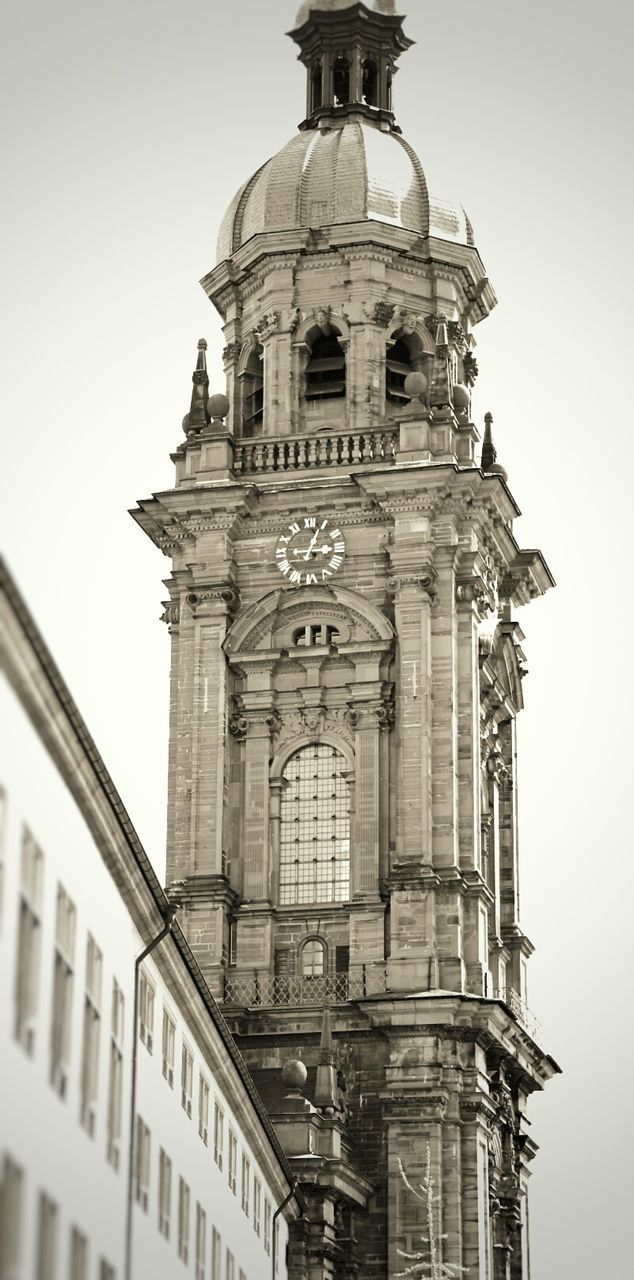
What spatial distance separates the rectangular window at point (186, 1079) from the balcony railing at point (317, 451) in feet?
103

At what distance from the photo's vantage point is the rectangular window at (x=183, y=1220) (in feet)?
160

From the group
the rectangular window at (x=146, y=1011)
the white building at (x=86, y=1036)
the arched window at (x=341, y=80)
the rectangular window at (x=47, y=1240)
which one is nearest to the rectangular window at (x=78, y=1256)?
the white building at (x=86, y=1036)

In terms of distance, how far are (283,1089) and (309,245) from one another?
2578cm

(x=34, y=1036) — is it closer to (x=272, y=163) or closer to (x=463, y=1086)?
(x=463, y=1086)

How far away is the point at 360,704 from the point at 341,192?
54.0ft

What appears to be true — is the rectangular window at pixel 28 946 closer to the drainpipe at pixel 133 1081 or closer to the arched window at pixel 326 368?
the drainpipe at pixel 133 1081

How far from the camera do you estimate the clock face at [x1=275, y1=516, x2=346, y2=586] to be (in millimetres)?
80062

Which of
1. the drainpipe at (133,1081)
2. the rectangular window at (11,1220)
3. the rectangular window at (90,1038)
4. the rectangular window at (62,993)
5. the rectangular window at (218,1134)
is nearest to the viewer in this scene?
the rectangular window at (11,1220)

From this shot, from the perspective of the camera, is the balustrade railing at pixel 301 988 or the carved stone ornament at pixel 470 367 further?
the carved stone ornament at pixel 470 367

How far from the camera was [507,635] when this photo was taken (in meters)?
84.6

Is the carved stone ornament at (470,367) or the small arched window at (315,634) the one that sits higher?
the carved stone ornament at (470,367)

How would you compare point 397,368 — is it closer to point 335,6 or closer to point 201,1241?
point 335,6

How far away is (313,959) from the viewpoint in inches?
3031

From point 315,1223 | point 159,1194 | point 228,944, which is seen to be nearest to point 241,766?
point 228,944
